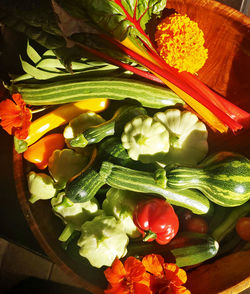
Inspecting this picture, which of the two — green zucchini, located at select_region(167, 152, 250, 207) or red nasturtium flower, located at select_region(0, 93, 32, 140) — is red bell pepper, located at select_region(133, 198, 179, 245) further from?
red nasturtium flower, located at select_region(0, 93, 32, 140)

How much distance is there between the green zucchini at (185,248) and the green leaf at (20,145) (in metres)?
0.64

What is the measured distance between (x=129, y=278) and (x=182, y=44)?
869 millimetres

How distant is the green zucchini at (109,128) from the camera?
1.26 metres

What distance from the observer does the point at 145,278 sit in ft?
3.50

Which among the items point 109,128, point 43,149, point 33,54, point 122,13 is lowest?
point 43,149

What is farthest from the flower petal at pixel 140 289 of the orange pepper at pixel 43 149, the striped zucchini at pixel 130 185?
the orange pepper at pixel 43 149

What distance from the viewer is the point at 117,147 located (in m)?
1.28

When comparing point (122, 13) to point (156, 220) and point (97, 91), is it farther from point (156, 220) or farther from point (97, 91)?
point (156, 220)

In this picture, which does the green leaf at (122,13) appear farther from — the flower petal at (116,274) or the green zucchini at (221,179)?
the flower petal at (116,274)

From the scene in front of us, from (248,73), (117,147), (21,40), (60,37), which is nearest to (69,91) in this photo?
(60,37)

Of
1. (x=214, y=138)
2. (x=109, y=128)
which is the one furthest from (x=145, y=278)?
(x=214, y=138)

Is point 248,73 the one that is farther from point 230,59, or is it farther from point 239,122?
point 239,122

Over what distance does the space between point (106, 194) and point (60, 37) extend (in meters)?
0.69

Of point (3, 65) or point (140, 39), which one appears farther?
point (3, 65)
